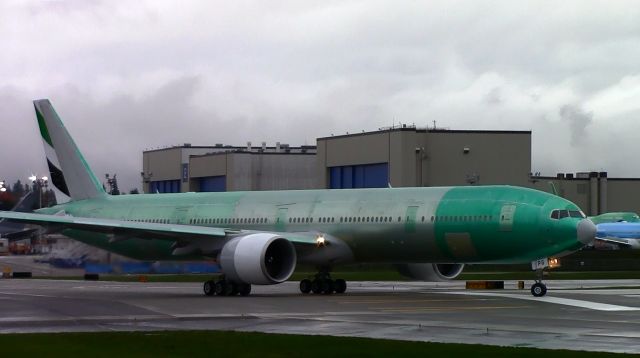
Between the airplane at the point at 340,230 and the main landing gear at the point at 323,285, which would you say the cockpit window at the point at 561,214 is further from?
the main landing gear at the point at 323,285

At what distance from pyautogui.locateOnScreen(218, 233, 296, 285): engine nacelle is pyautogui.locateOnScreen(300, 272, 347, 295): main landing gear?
257cm

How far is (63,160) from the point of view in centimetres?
5097

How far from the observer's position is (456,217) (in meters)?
39.9

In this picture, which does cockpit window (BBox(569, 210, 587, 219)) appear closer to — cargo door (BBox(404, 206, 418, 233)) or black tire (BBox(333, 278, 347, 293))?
cargo door (BBox(404, 206, 418, 233))

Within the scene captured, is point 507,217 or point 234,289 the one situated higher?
point 507,217

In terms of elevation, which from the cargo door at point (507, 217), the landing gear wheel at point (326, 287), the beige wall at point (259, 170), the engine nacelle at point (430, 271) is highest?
the beige wall at point (259, 170)

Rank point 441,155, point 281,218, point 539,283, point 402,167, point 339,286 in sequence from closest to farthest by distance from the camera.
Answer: point 539,283 < point 339,286 < point 281,218 < point 402,167 < point 441,155

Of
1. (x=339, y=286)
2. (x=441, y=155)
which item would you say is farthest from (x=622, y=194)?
(x=339, y=286)

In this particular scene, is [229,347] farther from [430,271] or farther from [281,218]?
[430,271]

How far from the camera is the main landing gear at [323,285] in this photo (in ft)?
144

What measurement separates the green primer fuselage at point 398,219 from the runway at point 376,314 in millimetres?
1735

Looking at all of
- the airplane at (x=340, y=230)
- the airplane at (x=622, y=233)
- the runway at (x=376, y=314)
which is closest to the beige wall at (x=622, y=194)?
the airplane at (x=622, y=233)

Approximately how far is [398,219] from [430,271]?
5351mm

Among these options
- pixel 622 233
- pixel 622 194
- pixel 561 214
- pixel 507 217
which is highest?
pixel 622 194
